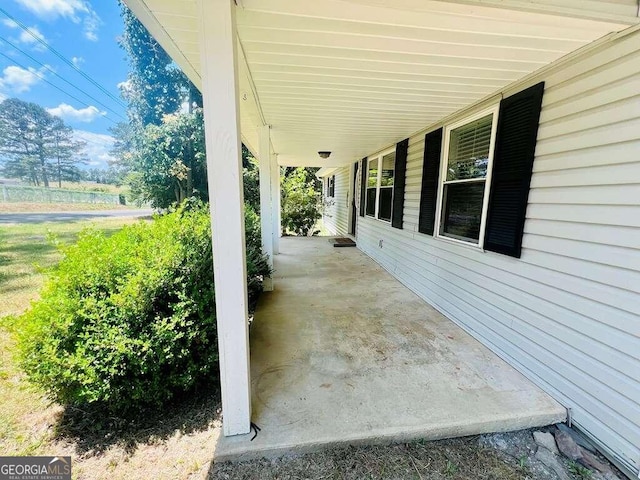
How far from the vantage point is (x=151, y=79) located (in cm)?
1508

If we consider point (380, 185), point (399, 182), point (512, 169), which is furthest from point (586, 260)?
point (380, 185)

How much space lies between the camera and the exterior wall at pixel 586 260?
5.56 ft

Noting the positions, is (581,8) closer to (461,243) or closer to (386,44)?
(386,44)

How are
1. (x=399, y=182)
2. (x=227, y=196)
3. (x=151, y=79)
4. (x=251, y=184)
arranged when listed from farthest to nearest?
1. (x=151, y=79)
2. (x=251, y=184)
3. (x=399, y=182)
4. (x=227, y=196)

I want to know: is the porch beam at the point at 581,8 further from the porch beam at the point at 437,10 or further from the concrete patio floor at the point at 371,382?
the concrete patio floor at the point at 371,382

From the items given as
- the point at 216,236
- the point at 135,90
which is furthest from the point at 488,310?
the point at 135,90

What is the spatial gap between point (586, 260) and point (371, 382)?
5.82ft

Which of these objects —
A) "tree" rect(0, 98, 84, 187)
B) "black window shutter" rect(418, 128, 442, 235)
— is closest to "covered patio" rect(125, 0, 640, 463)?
"black window shutter" rect(418, 128, 442, 235)

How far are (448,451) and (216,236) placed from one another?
1969mm

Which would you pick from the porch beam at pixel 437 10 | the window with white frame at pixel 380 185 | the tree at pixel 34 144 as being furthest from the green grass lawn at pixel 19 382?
the tree at pixel 34 144

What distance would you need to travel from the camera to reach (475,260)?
10.1 ft

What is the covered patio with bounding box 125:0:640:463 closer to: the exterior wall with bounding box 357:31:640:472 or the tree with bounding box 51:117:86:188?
the exterior wall with bounding box 357:31:640:472

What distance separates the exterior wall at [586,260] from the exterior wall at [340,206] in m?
7.40

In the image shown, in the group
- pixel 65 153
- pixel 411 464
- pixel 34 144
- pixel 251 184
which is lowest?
pixel 411 464
